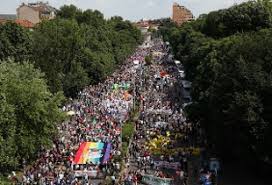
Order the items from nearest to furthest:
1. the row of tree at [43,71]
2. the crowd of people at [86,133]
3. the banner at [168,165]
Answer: the row of tree at [43,71] → the crowd of people at [86,133] → the banner at [168,165]

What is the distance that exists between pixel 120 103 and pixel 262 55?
97.3 ft

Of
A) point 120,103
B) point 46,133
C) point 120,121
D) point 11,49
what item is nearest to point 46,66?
point 11,49

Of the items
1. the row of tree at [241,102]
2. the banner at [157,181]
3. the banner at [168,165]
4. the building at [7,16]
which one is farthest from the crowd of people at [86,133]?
the building at [7,16]

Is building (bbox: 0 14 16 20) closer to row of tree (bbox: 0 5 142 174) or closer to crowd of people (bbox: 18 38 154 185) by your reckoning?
row of tree (bbox: 0 5 142 174)

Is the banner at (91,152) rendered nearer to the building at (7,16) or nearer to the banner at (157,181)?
the banner at (157,181)

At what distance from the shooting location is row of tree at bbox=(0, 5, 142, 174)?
40531mm

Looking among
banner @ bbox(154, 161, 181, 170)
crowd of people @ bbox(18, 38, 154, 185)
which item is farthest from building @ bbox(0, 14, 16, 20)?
banner @ bbox(154, 161, 181, 170)

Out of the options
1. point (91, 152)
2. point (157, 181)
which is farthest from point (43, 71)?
point (157, 181)

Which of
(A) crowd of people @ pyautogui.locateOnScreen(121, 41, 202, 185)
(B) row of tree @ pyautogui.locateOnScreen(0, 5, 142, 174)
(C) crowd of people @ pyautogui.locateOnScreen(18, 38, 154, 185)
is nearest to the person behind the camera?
(B) row of tree @ pyautogui.locateOnScreen(0, 5, 142, 174)

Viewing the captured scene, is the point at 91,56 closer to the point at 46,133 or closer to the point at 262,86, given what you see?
the point at 46,133

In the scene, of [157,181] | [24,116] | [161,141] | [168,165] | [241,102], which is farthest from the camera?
[161,141]

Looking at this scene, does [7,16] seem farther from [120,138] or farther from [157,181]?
[157,181]

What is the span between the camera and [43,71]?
223 ft

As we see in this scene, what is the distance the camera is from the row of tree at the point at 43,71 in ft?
133
